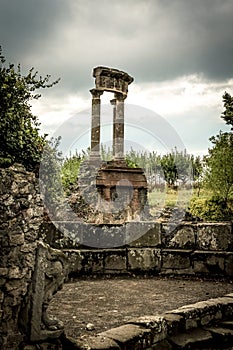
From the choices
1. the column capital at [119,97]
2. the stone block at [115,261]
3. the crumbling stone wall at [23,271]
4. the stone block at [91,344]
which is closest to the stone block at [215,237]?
the stone block at [115,261]

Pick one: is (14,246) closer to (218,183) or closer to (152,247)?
(152,247)

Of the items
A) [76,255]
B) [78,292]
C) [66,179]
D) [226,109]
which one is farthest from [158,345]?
[226,109]

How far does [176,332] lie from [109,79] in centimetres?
1486

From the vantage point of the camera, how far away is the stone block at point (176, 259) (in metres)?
6.86

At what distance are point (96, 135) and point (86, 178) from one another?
229 cm

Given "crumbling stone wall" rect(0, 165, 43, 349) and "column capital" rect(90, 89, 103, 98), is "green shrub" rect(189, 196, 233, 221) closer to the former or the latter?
"column capital" rect(90, 89, 103, 98)

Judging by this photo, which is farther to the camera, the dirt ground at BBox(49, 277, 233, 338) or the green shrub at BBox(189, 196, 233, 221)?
the green shrub at BBox(189, 196, 233, 221)

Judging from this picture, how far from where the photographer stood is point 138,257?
679 cm

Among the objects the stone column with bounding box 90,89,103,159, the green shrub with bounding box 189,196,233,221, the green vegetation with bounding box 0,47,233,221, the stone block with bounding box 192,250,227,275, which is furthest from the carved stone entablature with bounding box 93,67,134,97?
the stone block with bounding box 192,250,227,275

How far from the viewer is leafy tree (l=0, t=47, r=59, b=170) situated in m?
9.09

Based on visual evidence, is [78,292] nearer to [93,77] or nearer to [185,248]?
[185,248]

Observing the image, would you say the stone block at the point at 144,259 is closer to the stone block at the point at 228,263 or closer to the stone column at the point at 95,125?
the stone block at the point at 228,263

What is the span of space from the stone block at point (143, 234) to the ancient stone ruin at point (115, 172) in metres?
7.26

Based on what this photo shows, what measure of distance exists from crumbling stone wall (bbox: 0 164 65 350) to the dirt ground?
583 millimetres
